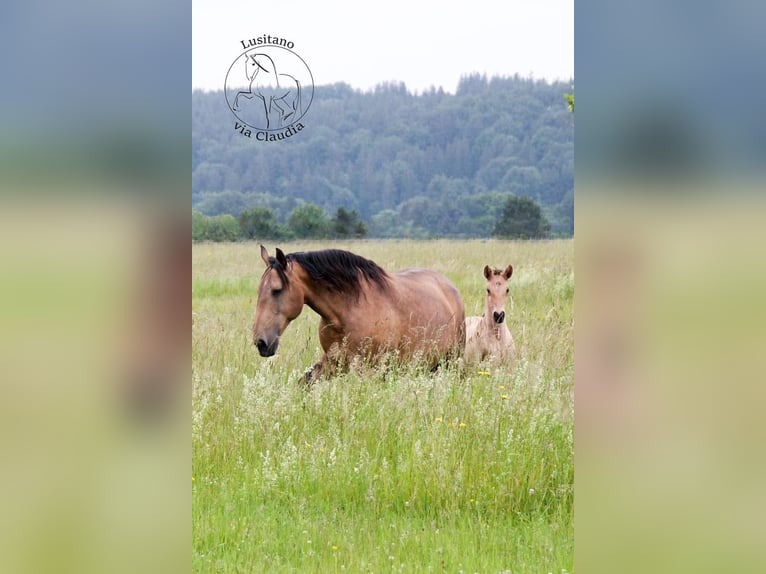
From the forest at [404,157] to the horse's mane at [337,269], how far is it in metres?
21.4

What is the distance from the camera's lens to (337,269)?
501 centimetres

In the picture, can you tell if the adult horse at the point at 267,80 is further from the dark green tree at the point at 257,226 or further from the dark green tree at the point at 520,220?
the dark green tree at the point at 520,220

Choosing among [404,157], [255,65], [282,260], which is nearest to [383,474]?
[282,260]

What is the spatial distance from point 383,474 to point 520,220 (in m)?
22.7

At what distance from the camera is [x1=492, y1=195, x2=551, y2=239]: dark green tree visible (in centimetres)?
2427

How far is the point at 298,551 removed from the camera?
8.79 ft

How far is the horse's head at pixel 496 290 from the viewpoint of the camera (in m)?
5.41

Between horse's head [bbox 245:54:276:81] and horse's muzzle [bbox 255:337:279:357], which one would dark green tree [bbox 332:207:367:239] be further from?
horse's muzzle [bbox 255:337:279:357]
